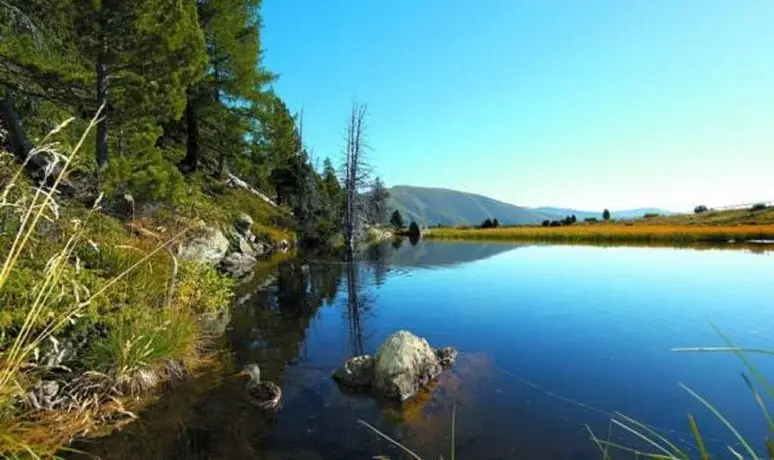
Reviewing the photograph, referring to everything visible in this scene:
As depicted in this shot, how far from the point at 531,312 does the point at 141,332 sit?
33.7 ft

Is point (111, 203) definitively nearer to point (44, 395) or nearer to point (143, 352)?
point (143, 352)

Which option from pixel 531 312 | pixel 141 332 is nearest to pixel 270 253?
pixel 531 312

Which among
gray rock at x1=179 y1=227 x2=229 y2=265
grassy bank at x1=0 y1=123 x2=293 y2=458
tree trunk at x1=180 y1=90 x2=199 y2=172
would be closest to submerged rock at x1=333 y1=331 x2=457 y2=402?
grassy bank at x1=0 y1=123 x2=293 y2=458

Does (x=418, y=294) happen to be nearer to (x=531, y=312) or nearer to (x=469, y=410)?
(x=531, y=312)

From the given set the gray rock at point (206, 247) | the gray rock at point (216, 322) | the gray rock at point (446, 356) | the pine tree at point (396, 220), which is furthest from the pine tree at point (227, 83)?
the pine tree at point (396, 220)

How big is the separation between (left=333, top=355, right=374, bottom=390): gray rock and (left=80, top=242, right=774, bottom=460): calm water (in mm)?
205

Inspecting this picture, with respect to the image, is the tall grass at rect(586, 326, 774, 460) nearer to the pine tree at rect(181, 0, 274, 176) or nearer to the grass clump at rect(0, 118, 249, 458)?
the grass clump at rect(0, 118, 249, 458)

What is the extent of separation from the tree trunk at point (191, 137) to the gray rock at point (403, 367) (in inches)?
982

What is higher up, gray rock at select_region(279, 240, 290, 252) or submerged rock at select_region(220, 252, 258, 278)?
gray rock at select_region(279, 240, 290, 252)

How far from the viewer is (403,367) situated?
7.95 metres

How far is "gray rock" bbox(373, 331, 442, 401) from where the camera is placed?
774cm

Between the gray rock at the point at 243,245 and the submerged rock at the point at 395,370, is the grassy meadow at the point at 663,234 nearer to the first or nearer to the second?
the gray rock at the point at 243,245

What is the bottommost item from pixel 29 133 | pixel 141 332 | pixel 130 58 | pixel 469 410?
pixel 469 410

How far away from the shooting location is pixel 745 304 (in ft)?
47.5
